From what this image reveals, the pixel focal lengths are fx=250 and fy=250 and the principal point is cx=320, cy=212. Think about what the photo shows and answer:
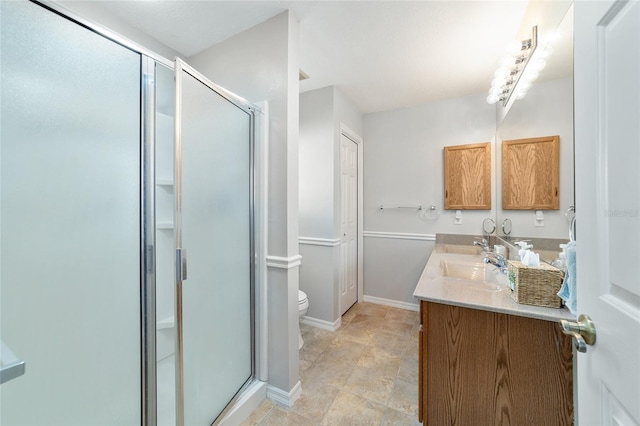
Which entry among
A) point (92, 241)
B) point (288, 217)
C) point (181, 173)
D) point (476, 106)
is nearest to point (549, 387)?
point (288, 217)

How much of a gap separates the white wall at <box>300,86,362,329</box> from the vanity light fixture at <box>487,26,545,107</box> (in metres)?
1.37

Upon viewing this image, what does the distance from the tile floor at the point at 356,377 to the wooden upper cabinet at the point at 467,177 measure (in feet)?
4.63

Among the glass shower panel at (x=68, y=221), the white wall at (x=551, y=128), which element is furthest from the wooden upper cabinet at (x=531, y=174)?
the glass shower panel at (x=68, y=221)

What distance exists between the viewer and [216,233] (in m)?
1.33

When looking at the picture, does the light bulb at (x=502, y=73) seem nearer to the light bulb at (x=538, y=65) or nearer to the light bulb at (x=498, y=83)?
the light bulb at (x=498, y=83)

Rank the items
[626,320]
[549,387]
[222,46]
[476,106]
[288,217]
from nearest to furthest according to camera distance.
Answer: [626,320]
[549,387]
[288,217]
[222,46]
[476,106]

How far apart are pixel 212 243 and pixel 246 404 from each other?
973 millimetres

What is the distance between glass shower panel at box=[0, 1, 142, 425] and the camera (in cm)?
87

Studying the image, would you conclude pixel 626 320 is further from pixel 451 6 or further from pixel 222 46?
pixel 222 46

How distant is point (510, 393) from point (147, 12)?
2.82m

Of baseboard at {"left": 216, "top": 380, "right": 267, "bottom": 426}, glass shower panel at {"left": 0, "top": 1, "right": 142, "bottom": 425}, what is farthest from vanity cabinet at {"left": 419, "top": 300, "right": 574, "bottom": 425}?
glass shower panel at {"left": 0, "top": 1, "right": 142, "bottom": 425}

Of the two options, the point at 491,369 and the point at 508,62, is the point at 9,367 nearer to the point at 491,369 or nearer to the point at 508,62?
the point at 491,369

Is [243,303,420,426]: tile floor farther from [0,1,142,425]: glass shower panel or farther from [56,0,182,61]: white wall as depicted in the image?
[56,0,182,61]: white wall

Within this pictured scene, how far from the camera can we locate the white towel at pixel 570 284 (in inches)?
36.2
